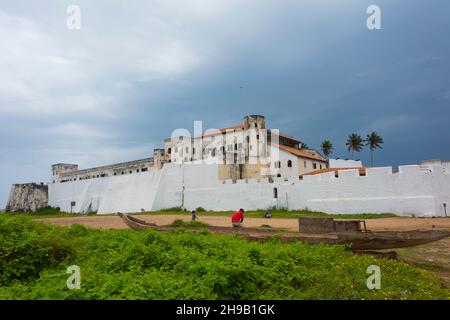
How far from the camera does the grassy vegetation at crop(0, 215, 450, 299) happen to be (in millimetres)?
5242

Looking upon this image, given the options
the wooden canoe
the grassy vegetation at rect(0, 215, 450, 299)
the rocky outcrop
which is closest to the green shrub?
the grassy vegetation at rect(0, 215, 450, 299)

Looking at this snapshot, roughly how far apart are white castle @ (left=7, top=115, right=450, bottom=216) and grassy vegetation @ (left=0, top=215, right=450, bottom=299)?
66.8ft

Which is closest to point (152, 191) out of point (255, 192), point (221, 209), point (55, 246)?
point (221, 209)

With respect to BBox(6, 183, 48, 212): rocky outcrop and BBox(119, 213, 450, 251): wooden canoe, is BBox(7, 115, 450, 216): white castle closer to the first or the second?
BBox(6, 183, 48, 212): rocky outcrop

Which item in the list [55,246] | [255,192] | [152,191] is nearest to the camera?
[55,246]

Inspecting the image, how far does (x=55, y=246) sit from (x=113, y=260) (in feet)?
5.50

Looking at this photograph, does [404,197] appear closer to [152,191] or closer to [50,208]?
[152,191]

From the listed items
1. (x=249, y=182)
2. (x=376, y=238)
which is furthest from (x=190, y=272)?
(x=249, y=182)

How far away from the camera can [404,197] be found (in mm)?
26438

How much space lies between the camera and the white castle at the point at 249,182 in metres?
26.7

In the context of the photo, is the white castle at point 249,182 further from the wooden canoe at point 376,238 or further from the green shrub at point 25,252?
the green shrub at point 25,252

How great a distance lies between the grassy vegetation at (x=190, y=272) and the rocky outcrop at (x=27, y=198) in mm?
50315

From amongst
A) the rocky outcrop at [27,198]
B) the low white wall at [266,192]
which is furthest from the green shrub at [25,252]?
the rocky outcrop at [27,198]

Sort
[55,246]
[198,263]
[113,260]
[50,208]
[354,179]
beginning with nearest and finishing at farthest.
A: [198,263] < [113,260] < [55,246] < [354,179] < [50,208]
